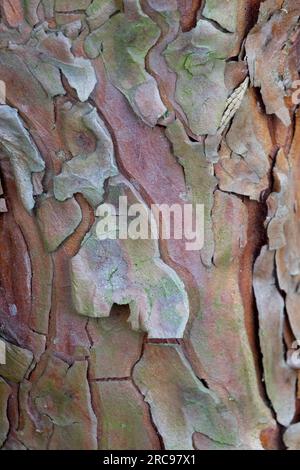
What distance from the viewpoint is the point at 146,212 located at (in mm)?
594

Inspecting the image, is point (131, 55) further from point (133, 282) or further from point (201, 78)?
point (133, 282)

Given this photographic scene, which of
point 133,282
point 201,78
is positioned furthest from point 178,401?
point 201,78

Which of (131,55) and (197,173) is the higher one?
(131,55)

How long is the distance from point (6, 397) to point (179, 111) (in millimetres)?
410

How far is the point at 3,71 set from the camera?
0.59m

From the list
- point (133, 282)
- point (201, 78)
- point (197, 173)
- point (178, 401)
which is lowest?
point (178, 401)

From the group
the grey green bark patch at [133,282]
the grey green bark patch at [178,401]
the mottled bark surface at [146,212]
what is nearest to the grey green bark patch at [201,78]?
the mottled bark surface at [146,212]

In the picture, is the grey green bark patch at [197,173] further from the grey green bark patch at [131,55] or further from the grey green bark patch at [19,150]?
the grey green bark patch at [19,150]

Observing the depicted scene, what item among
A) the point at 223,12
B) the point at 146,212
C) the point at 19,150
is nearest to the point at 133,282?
the point at 146,212

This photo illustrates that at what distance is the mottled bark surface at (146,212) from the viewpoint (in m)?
0.58

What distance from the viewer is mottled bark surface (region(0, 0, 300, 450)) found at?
58 cm

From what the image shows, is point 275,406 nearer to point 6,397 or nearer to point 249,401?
point 249,401

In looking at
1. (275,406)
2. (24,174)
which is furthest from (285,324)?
(24,174)

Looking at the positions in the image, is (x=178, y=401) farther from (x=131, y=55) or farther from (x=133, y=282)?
(x=131, y=55)
